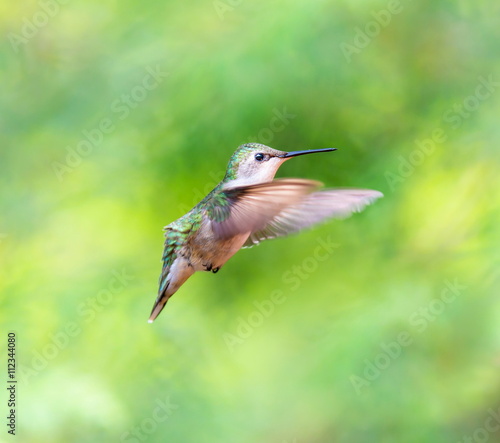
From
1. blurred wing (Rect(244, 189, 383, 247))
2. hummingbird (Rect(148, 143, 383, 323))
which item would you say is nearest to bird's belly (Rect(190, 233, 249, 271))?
hummingbird (Rect(148, 143, 383, 323))

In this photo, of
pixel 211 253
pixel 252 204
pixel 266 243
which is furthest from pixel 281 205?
pixel 266 243

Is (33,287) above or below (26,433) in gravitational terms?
above

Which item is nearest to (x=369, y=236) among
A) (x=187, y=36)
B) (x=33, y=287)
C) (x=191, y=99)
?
(x=191, y=99)

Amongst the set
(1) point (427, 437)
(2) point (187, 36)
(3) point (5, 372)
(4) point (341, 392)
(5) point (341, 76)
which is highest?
(2) point (187, 36)

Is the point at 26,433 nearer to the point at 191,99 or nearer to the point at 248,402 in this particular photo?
the point at 248,402

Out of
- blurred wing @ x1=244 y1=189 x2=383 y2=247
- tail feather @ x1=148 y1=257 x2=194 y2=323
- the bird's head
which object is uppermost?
the bird's head

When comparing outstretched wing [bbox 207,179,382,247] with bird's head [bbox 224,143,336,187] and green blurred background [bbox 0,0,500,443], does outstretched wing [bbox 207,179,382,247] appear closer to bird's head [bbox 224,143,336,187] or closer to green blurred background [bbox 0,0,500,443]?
bird's head [bbox 224,143,336,187]

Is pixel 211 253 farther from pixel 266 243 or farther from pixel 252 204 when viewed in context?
pixel 266 243
